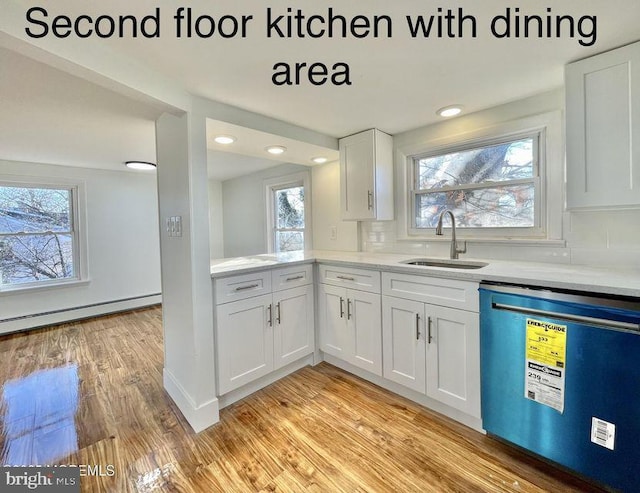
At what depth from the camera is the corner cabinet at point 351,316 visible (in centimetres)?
212

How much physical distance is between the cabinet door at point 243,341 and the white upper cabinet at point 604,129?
202 centimetres

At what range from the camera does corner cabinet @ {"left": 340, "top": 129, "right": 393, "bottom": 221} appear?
8.21ft

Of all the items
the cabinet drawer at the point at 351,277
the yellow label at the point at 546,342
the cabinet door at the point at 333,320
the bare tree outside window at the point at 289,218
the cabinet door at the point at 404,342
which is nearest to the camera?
the yellow label at the point at 546,342

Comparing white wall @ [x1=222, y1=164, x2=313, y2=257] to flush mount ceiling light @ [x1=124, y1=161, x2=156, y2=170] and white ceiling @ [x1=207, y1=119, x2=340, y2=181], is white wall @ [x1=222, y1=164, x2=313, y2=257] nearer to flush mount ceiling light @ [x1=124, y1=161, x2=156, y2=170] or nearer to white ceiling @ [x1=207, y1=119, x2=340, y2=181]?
white ceiling @ [x1=207, y1=119, x2=340, y2=181]

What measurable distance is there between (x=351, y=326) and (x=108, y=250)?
3.78m

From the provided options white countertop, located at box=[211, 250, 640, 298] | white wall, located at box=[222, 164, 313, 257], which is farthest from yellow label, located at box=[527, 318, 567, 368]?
white wall, located at box=[222, 164, 313, 257]

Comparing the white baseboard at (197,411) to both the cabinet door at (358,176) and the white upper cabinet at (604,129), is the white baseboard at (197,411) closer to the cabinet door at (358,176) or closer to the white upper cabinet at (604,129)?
the cabinet door at (358,176)

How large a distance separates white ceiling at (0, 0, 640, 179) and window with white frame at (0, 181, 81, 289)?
169 cm

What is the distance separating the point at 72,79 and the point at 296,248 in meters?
2.68

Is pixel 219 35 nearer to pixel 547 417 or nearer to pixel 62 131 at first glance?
pixel 62 131

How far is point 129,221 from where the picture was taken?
14.1 ft

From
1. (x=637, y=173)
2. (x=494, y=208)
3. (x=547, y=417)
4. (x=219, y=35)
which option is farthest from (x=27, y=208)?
(x=637, y=173)

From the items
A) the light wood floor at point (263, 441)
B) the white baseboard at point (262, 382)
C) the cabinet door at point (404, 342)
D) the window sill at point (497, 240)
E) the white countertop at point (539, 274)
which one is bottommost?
the light wood floor at point (263, 441)

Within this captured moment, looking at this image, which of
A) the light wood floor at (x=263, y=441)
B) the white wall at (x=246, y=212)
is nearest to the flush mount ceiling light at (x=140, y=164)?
the white wall at (x=246, y=212)
